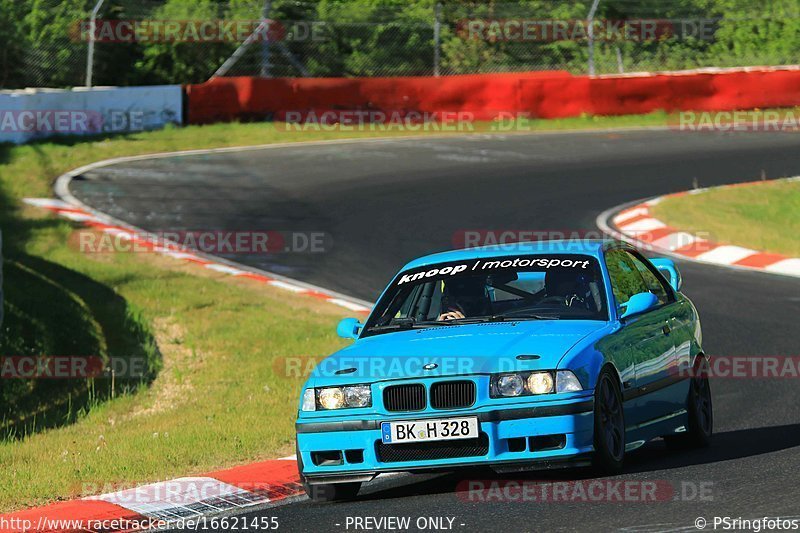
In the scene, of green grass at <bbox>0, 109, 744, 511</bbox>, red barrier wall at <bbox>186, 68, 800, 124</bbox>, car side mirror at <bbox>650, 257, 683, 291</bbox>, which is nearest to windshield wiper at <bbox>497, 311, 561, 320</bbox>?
car side mirror at <bbox>650, 257, 683, 291</bbox>

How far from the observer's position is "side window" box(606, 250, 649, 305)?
8.20 m

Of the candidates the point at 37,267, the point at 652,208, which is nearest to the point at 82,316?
the point at 37,267

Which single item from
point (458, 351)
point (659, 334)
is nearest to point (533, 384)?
point (458, 351)

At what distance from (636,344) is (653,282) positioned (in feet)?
4.32

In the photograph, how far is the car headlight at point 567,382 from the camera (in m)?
6.84

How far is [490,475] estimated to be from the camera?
7809 millimetres

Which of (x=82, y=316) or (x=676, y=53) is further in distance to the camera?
(x=676, y=53)

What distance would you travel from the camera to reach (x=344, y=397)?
7.11 meters

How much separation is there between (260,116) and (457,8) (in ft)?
21.9

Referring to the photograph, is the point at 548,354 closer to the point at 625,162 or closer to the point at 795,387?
the point at 795,387

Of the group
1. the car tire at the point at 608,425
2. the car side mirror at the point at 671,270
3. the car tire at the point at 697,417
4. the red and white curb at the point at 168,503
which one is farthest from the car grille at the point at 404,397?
the car side mirror at the point at 671,270

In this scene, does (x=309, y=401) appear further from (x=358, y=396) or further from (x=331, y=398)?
(x=358, y=396)

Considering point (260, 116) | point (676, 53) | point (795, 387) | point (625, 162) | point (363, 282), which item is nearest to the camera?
point (795, 387)

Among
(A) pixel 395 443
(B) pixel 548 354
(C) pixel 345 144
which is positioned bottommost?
(C) pixel 345 144
